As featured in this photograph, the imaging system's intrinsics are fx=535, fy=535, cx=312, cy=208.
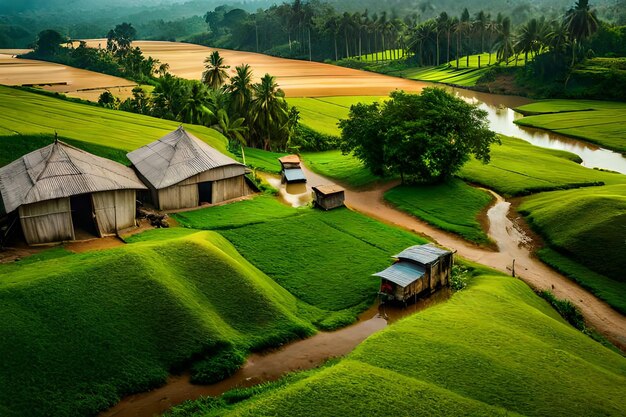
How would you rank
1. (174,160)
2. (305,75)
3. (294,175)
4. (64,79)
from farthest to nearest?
(305,75), (64,79), (294,175), (174,160)

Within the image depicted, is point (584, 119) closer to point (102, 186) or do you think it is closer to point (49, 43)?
point (102, 186)

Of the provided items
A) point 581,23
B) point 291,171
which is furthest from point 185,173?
point 581,23

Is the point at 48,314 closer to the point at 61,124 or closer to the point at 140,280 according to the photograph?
the point at 140,280

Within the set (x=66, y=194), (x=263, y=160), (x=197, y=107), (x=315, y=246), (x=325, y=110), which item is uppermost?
(x=197, y=107)

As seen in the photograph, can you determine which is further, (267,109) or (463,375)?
(267,109)

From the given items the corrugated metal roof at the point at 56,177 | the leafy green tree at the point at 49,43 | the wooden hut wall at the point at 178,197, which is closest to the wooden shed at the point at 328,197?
the wooden hut wall at the point at 178,197

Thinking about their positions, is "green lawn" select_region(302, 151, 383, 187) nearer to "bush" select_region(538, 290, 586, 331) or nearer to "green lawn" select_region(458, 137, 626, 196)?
"green lawn" select_region(458, 137, 626, 196)

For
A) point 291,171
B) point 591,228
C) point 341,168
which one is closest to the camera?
point 591,228
